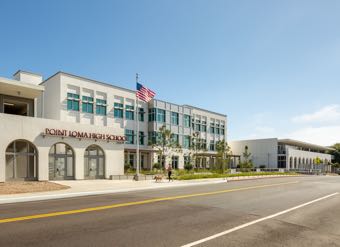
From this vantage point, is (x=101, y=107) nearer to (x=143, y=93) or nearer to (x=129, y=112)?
(x=129, y=112)

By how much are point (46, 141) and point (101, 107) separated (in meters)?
18.4

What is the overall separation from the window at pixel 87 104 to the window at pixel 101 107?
3.48 ft

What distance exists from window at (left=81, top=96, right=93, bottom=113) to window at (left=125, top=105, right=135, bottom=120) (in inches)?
267

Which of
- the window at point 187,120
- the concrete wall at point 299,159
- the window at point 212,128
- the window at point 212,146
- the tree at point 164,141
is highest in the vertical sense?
the window at point 187,120

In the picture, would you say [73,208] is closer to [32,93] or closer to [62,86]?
[32,93]

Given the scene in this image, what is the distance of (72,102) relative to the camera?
136 feet

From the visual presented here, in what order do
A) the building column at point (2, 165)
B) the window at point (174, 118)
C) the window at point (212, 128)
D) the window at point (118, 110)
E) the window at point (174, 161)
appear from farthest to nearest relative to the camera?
the window at point (212, 128) < the window at point (174, 161) < the window at point (174, 118) < the window at point (118, 110) < the building column at point (2, 165)

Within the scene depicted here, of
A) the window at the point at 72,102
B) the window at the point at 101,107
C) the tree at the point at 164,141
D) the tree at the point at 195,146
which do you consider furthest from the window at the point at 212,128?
the window at the point at 72,102

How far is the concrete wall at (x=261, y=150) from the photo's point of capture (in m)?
81.7

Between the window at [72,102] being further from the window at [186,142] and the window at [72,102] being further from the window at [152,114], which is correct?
the window at [186,142]

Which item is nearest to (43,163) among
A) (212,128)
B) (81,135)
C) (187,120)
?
(81,135)

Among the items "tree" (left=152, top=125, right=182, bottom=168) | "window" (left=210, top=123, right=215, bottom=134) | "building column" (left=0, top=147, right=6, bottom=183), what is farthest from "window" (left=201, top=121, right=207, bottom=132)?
"building column" (left=0, top=147, right=6, bottom=183)

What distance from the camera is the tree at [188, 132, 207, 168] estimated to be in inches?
2282

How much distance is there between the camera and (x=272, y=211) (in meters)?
11.7
